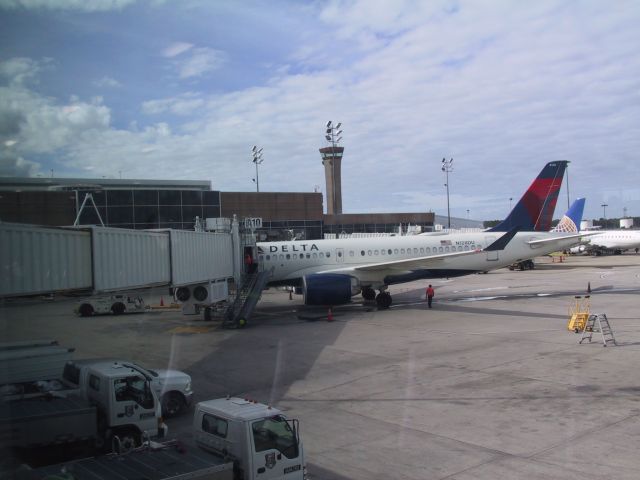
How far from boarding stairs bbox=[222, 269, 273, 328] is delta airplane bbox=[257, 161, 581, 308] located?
185cm

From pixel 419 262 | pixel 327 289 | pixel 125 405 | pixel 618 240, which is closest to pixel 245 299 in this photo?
pixel 327 289

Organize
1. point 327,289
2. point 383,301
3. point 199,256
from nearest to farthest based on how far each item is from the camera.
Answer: point 199,256, point 327,289, point 383,301

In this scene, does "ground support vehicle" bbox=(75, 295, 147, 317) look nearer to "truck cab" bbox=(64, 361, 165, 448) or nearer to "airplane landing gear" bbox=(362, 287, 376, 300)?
"airplane landing gear" bbox=(362, 287, 376, 300)

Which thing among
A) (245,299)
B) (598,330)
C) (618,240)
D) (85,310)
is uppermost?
(618,240)

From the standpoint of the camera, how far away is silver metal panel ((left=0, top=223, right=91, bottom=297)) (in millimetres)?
8977

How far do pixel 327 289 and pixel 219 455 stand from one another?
1985 centimetres

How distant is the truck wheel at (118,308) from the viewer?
113ft

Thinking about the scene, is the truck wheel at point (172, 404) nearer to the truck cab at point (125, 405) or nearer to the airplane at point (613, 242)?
the truck cab at point (125, 405)

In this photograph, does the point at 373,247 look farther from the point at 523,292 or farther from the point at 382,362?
the point at 382,362

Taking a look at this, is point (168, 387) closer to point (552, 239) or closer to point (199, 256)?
point (199, 256)

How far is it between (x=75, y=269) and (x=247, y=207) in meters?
49.4

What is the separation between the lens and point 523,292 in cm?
3622

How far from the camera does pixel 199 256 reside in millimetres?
21422

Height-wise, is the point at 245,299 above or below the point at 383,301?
above
